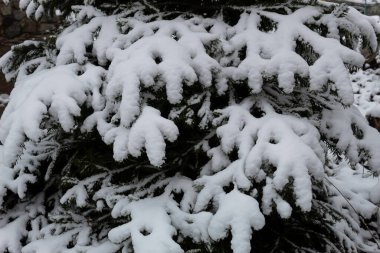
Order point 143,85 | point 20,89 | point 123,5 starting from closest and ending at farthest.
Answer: point 143,85 < point 20,89 < point 123,5

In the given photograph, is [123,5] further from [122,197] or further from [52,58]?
[122,197]

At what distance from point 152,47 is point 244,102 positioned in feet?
1.81

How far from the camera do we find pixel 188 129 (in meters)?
2.21

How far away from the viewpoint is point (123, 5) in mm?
2465

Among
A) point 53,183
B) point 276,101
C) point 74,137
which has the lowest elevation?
point 53,183

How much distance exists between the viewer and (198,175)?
2207 millimetres

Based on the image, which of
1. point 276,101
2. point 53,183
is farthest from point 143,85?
point 53,183

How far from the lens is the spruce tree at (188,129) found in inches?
69.7

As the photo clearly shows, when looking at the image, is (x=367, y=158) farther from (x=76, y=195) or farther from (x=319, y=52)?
(x=76, y=195)

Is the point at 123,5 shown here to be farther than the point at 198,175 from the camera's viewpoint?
Yes

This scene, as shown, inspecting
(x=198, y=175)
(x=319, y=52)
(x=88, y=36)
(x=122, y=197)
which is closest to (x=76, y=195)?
(x=122, y=197)

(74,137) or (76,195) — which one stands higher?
(74,137)

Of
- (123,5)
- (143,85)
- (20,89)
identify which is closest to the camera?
(143,85)

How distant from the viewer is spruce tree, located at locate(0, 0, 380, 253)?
5.81 ft
